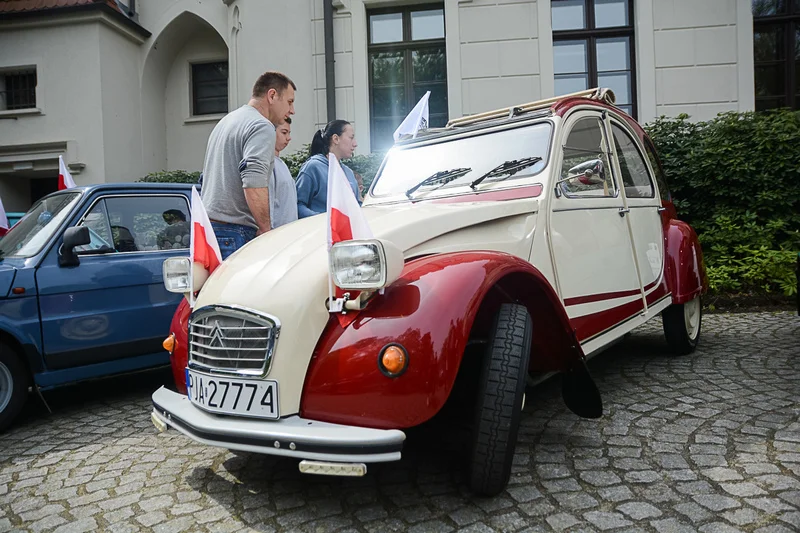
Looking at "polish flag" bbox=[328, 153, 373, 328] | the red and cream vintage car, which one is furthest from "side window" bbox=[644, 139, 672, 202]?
"polish flag" bbox=[328, 153, 373, 328]

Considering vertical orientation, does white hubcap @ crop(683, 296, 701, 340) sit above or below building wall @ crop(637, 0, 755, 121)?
below

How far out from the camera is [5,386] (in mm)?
3635

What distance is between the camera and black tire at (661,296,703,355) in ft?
14.6

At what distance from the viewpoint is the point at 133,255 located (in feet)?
14.0

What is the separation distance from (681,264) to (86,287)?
13.6 feet

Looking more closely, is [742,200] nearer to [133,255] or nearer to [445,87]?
[445,87]

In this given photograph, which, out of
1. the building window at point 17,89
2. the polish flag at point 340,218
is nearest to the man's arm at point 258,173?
the polish flag at point 340,218

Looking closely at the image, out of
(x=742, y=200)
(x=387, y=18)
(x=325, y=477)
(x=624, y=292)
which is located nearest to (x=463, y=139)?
(x=624, y=292)

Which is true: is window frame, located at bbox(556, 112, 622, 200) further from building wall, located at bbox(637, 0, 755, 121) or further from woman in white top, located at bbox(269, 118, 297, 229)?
building wall, located at bbox(637, 0, 755, 121)

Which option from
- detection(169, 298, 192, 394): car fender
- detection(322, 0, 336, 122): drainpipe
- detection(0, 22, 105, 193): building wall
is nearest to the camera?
detection(169, 298, 192, 394): car fender

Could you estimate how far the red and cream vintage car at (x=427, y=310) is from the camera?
2.03 metres

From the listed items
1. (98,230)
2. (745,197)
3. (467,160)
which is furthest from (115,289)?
(745,197)

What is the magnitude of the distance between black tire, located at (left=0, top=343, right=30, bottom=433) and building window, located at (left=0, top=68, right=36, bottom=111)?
9905 mm

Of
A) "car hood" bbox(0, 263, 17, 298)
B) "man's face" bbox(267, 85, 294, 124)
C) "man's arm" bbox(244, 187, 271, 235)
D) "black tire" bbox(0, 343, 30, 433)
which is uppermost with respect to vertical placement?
"man's face" bbox(267, 85, 294, 124)
